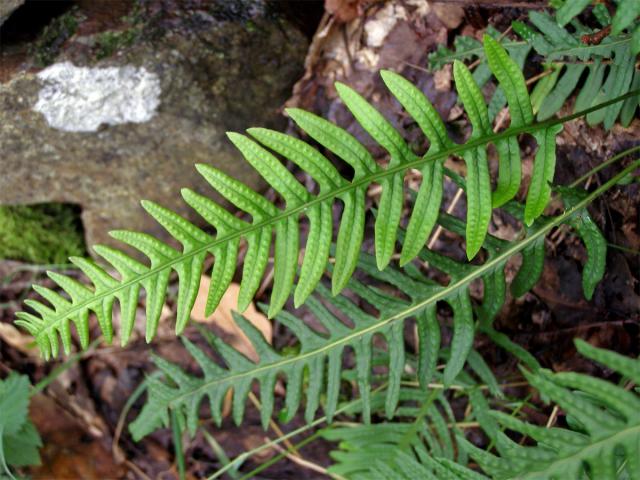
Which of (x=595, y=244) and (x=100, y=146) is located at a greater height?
(x=100, y=146)

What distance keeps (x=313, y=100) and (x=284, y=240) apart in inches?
46.8

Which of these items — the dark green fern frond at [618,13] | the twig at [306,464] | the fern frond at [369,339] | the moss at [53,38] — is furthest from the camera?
the twig at [306,464]

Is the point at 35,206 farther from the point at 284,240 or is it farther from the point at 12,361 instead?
the point at 284,240

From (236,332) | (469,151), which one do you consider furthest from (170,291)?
(469,151)

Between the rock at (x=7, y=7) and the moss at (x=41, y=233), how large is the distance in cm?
85

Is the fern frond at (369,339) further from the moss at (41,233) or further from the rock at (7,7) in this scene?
the rock at (7,7)

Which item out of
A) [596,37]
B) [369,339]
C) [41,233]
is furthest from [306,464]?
[596,37]

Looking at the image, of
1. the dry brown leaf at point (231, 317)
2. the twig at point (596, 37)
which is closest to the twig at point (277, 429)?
the dry brown leaf at point (231, 317)

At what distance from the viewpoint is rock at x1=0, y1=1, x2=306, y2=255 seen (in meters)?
2.37

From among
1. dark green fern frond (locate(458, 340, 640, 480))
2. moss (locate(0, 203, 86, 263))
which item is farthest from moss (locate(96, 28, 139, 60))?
dark green fern frond (locate(458, 340, 640, 480))

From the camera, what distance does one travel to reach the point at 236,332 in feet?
9.64

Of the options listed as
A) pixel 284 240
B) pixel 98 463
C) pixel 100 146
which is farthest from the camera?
pixel 98 463

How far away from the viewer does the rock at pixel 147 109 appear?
237 cm

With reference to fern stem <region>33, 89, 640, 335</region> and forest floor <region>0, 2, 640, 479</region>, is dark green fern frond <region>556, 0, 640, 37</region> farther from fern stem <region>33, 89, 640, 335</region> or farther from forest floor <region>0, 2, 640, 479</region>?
forest floor <region>0, 2, 640, 479</region>
